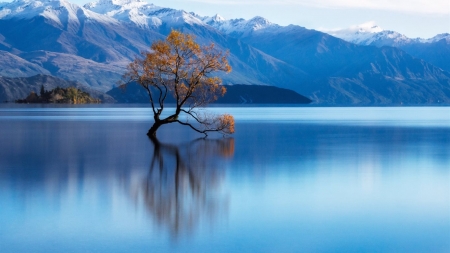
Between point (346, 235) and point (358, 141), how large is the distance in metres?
31.0

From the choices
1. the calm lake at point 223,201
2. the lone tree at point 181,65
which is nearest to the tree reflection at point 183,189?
the calm lake at point 223,201

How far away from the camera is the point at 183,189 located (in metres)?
21.7

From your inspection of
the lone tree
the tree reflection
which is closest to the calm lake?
the tree reflection

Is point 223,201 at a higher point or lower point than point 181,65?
lower

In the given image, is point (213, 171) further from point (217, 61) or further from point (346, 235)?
point (217, 61)

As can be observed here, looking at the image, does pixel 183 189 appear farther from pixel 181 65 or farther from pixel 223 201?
pixel 181 65

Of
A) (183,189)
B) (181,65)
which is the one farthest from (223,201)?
(181,65)

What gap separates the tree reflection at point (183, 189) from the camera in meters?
17.0

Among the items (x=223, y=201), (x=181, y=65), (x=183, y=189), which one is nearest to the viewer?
(x=223, y=201)

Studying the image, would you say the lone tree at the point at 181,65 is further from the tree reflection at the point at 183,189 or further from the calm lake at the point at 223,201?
the calm lake at the point at 223,201

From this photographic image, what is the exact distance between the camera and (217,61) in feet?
151

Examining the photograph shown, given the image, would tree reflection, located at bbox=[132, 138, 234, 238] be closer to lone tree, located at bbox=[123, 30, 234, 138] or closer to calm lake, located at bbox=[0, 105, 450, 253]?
calm lake, located at bbox=[0, 105, 450, 253]

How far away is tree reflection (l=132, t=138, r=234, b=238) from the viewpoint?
16953 mm

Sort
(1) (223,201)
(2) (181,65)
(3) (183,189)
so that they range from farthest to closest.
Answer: (2) (181,65) → (3) (183,189) → (1) (223,201)
